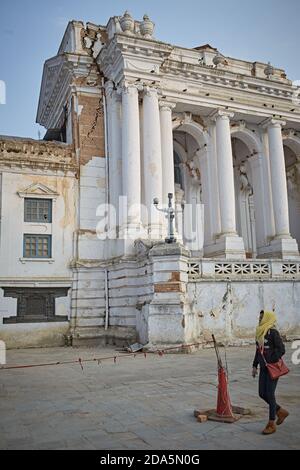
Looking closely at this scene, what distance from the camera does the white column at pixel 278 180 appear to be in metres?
21.3

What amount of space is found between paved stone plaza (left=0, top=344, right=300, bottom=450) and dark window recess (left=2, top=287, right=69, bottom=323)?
612 cm

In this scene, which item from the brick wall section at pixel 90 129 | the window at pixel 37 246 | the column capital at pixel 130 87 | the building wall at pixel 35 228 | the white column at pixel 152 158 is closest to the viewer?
the building wall at pixel 35 228

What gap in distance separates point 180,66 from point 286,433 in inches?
717

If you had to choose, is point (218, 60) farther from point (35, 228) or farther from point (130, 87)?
point (35, 228)

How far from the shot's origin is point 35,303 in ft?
56.9

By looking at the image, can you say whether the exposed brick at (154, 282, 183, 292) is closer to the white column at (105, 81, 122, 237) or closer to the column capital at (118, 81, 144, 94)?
the white column at (105, 81, 122, 237)

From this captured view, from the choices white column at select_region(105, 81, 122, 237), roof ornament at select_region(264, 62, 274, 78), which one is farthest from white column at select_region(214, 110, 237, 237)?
white column at select_region(105, 81, 122, 237)

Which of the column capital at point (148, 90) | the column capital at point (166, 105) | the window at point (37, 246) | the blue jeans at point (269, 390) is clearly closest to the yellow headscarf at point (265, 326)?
the blue jeans at point (269, 390)

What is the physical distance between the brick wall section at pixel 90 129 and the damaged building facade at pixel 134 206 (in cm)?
5

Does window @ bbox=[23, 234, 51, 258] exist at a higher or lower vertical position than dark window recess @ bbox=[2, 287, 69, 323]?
higher

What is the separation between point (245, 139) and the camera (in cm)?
2327

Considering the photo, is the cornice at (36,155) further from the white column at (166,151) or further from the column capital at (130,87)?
the white column at (166,151)

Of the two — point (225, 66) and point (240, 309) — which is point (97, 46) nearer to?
point (225, 66)

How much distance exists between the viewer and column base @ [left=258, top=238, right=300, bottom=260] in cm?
2059
